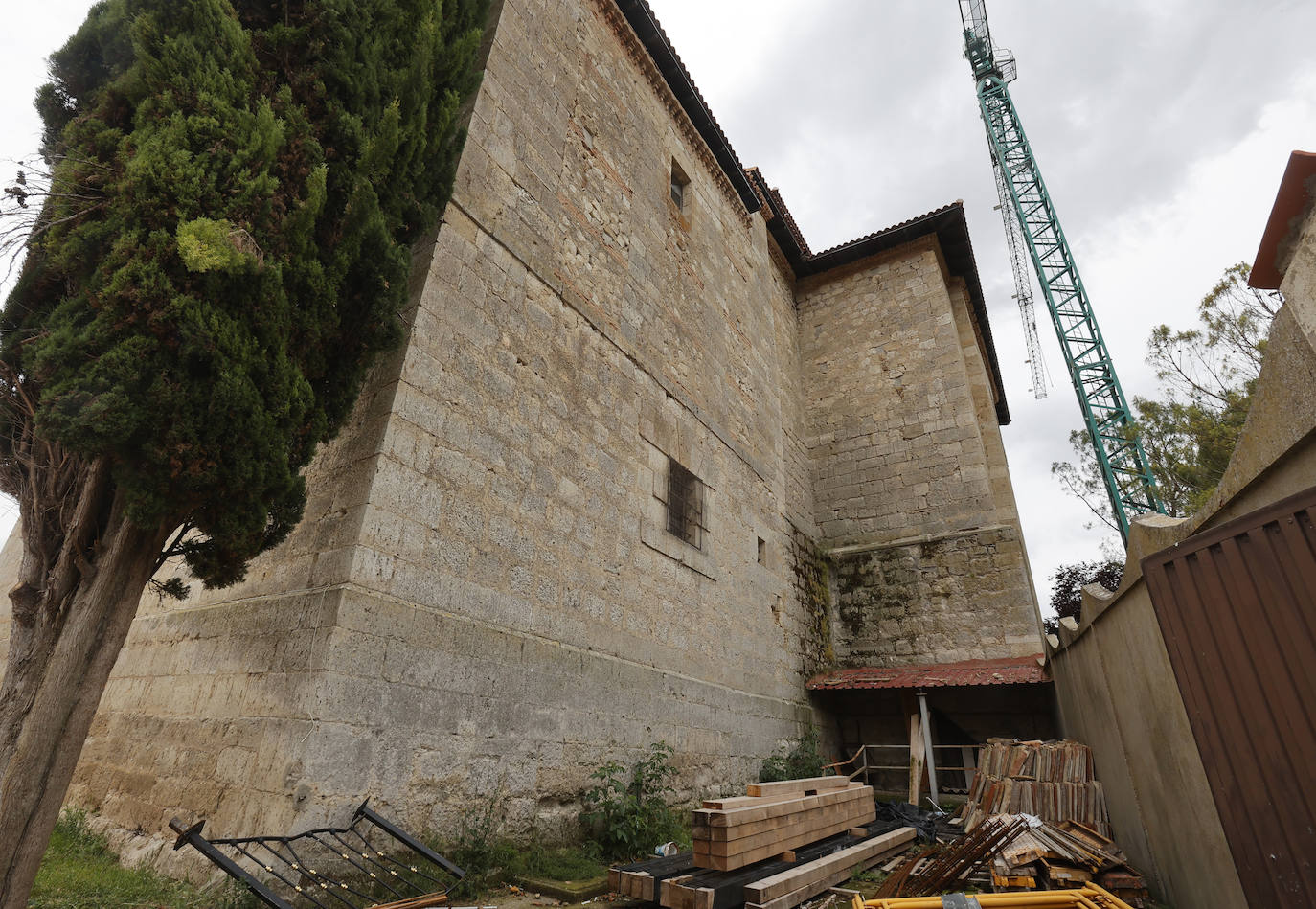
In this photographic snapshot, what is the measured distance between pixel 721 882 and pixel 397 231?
4.35 meters

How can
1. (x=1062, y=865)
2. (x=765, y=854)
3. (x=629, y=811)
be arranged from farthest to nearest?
(x=629, y=811) < (x=765, y=854) < (x=1062, y=865)

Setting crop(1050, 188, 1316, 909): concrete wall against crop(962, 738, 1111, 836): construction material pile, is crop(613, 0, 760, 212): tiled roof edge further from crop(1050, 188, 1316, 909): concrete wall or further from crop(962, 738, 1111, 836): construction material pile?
crop(962, 738, 1111, 836): construction material pile

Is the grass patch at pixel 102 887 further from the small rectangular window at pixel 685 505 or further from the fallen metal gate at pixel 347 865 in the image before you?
the small rectangular window at pixel 685 505

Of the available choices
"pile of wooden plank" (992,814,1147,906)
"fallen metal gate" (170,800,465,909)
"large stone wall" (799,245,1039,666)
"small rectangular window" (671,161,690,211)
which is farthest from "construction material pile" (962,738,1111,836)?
"small rectangular window" (671,161,690,211)

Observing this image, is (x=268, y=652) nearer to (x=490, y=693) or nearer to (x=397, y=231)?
(x=490, y=693)

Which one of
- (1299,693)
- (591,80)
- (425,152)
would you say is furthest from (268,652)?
(591,80)

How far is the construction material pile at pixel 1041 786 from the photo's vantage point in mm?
5020

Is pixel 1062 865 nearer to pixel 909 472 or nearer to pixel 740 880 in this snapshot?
pixel 740 880

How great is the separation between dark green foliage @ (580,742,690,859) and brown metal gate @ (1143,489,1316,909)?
3.50 metres

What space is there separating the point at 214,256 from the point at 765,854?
460 centimetres

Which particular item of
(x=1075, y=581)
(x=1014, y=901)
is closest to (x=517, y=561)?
(x=1014, y=901)

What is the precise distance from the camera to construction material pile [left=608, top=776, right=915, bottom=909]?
3.52m

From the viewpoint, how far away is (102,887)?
10.0 feet

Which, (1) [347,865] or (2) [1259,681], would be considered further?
(1) [347,865]
